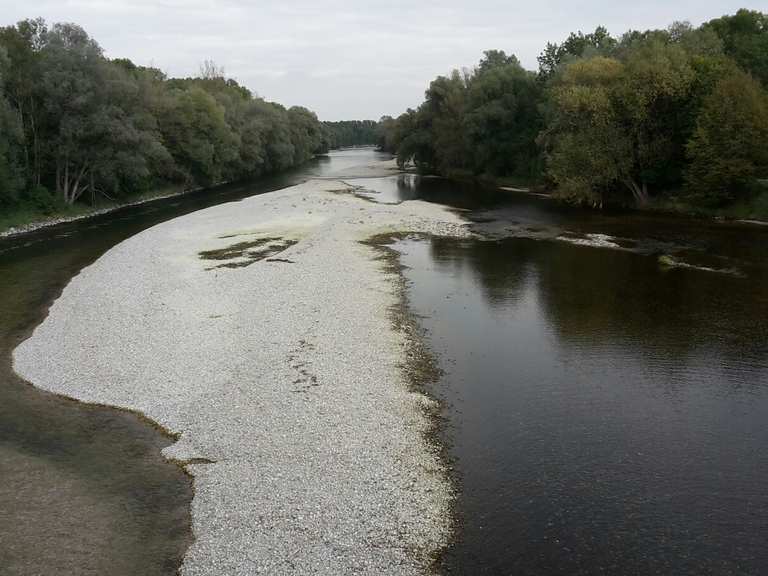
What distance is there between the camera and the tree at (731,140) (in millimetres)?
42750

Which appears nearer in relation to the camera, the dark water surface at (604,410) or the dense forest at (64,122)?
the dark water surface at (604,410)

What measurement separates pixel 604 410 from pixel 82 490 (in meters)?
13.8

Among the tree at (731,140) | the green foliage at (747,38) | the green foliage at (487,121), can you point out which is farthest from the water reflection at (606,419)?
the green foliage at (487,121)

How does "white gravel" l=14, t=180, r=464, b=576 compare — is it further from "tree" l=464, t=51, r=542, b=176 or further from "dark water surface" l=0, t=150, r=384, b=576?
"tree" l=464, t=51, r=542, b=176

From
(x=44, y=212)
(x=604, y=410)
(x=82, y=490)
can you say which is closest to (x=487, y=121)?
(x=44, y=212)

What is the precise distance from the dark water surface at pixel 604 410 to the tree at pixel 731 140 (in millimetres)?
12489

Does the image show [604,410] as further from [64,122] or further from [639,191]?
[64,122]

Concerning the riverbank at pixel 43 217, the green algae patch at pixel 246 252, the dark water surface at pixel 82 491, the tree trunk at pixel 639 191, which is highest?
the tree trunk at pixel 639 191

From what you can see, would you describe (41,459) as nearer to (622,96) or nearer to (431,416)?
(431,416)

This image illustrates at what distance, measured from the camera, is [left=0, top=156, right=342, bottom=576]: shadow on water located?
1121cm

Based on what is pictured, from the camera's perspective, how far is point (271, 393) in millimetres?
17500

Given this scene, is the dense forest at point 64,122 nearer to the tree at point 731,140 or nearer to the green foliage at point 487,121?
the green foliage at point 487,121

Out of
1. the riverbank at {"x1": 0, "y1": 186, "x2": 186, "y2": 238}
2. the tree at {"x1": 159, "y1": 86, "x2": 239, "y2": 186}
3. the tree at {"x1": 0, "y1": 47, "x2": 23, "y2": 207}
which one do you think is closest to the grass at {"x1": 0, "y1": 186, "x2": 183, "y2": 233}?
the riverbank at {"x1": 0, "y1": 186, "x2": 186, "y2": 238}

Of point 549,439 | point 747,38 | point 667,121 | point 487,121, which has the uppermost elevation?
point 747,38
